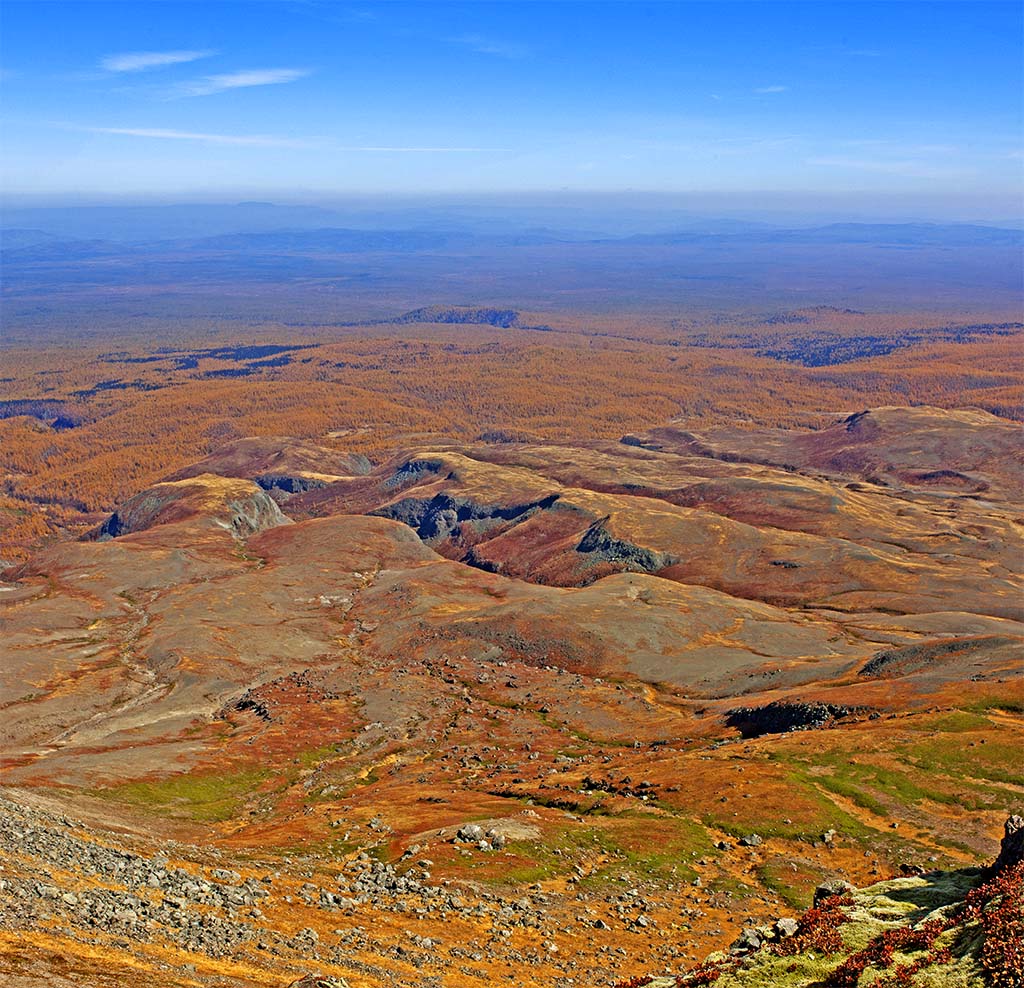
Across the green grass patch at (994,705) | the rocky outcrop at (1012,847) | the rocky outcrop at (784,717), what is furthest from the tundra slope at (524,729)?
the rocky outcrop at (1012,847)

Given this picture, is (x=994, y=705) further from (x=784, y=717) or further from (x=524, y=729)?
(x=524, y=729)

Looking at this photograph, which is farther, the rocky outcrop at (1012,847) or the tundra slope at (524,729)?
the tundra slope at (524,729)

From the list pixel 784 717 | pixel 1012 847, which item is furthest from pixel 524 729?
pixel 1012 847

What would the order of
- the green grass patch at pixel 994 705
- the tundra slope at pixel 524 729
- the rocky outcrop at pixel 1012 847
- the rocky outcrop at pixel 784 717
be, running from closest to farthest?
the rocky outcrop at pixel 1012 847 < the tundra slope at pixel 524 729 < the green grass patch at pixel 994 705 < the rocky outcrop at pixel 784 717

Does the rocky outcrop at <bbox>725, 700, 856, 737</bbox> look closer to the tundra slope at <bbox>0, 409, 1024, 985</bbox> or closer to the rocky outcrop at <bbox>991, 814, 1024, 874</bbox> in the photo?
the tundra slope at <bbox>0, 409, 1024, 985</bbox>

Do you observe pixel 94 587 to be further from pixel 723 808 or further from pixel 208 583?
pixel 723 808

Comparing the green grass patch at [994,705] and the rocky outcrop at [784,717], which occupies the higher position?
the green grass patch at [994,705]

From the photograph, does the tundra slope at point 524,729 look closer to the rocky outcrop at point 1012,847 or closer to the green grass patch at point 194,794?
the green grass patch at point 194,794

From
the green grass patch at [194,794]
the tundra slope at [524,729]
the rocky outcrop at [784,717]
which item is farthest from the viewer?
the rocky outcrop at [784,717]

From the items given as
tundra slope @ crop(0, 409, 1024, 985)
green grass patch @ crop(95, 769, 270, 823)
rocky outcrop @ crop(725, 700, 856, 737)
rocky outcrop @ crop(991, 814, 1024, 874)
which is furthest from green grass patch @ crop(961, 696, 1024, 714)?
green grass patch @ crop(95, 769, 270, 823)
